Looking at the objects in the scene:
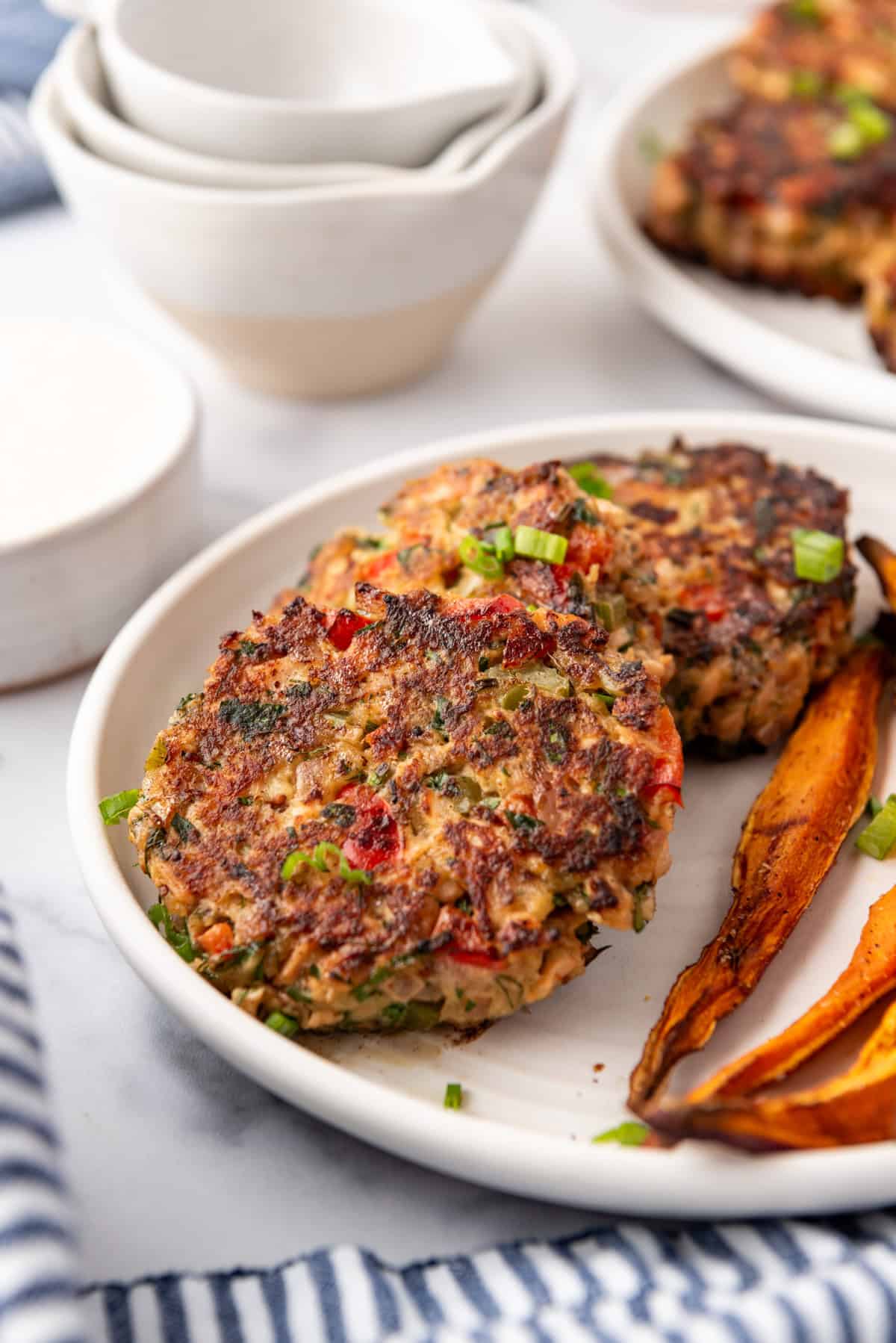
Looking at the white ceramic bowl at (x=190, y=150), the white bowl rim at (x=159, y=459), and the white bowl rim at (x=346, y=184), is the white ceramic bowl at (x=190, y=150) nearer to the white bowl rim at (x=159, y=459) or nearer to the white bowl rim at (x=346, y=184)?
the white bowl rim at (x=346, y=184)

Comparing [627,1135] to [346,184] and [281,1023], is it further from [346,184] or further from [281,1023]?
[346,184]

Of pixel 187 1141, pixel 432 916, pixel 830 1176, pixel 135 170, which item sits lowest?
pixel 187 1141

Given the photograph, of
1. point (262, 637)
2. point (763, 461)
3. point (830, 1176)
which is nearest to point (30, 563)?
point (262, 637)

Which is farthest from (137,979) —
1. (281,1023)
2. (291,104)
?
(291,104)

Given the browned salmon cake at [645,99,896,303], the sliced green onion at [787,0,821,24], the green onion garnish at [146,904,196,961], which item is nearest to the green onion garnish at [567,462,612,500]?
the green onion garnish at [146,904,196,961]

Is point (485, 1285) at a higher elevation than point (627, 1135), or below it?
below

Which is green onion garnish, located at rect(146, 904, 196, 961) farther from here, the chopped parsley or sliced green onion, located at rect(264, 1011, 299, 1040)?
the chopped parsley

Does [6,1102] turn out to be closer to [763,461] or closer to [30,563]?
[30,563]
